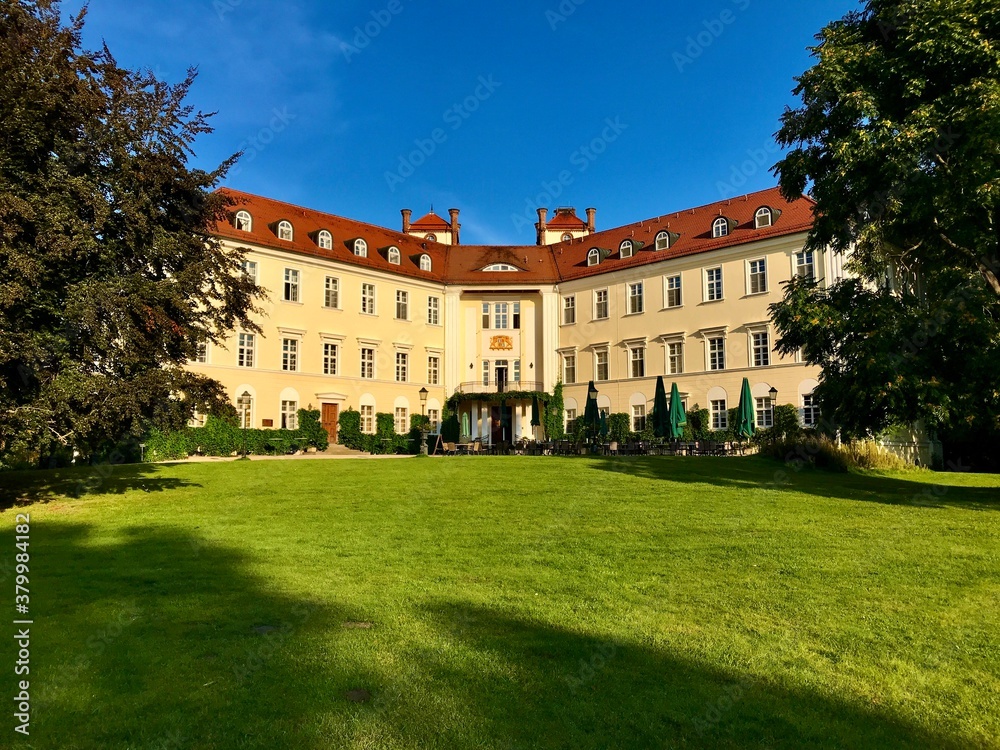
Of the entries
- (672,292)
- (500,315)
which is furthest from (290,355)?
(672,292)

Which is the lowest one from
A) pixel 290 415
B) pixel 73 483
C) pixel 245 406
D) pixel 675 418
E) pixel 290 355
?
pixel 73 483

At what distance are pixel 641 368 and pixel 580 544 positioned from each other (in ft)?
107

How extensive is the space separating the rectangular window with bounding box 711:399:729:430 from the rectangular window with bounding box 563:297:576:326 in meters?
11.2

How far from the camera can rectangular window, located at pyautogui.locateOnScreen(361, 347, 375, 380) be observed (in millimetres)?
41375

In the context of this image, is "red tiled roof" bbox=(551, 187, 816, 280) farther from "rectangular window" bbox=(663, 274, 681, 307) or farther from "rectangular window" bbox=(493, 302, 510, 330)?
"rectangular window" bbox=(493, 302, 510, 330)

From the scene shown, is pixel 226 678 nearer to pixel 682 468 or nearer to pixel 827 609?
pixel 827 609

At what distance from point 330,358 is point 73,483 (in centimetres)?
2386

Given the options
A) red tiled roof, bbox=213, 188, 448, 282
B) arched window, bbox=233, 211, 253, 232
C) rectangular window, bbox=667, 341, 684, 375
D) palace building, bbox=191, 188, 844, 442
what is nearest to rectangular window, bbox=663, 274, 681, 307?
palace building, bbox=191, 188, 844, 442

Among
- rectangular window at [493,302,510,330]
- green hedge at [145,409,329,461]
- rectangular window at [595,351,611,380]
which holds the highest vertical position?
rectangular window at [493,302,510,330]

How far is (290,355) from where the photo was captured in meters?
38.2

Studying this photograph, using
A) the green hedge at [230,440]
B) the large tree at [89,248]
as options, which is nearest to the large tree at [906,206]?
the large tree at [89,248]

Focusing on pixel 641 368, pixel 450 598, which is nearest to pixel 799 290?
pixel 450 598

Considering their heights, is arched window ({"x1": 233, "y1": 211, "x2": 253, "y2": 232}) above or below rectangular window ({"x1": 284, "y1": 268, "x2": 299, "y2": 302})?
above

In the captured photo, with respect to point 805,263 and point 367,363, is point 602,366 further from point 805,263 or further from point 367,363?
point 367,363
